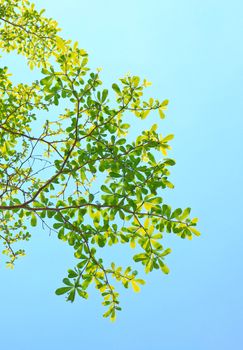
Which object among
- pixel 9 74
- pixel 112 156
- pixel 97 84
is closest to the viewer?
pixel 112 156

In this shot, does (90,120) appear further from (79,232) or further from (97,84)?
(79,232)

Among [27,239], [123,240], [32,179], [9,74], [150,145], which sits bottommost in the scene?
[123,240]

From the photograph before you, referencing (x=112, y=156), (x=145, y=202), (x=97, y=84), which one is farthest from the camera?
(x=97, y=84)

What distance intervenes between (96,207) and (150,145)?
1147 mm

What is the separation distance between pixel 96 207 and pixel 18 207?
116cm

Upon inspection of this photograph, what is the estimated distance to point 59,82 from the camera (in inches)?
192

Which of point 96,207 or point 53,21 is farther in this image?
point 53,21

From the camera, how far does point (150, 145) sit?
5.04 m

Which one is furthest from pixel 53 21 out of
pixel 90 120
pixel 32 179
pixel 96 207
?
pixel 96 207

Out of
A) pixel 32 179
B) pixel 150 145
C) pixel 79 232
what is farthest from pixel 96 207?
pixel 32 179

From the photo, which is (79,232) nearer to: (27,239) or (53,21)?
(27,239)

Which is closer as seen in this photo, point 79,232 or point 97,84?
point 79,232

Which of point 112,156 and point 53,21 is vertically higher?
point 53,21

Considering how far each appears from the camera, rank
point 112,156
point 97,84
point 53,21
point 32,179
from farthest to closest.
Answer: point 53,21, point 32,179, point 97,84, point 112,156
